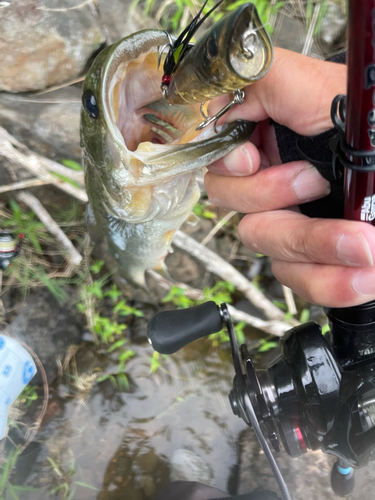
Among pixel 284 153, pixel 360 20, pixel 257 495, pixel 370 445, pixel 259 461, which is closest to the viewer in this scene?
pixel 360 20

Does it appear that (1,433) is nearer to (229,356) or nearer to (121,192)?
(229,356)

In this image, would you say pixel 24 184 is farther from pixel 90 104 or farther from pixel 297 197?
pixel 297 197

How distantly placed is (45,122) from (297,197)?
1520mm

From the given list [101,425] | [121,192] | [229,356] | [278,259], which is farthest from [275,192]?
[101,425]

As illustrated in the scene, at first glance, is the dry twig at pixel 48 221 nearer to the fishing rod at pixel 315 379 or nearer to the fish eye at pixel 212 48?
the fishing rod at pixel 315 379

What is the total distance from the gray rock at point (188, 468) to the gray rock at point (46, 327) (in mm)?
822

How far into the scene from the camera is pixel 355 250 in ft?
2.39

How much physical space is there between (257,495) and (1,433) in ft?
4.26

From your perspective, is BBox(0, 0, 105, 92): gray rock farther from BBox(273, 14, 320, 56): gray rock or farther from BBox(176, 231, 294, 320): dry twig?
BBox(176, 231, 294, 320): dry twig

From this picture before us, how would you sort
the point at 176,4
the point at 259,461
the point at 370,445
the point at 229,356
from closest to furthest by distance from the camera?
the point at 370,445 < the point at 259,461 < the point at 176,4 < the point at 229,356

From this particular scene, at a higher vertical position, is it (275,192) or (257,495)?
(275,192)

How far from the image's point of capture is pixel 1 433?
5.81ft

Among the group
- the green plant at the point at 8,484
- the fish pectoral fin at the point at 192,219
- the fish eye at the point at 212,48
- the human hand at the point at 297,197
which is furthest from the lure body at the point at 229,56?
the green plant at the point at 8,484

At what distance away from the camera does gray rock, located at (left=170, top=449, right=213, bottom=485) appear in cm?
179
